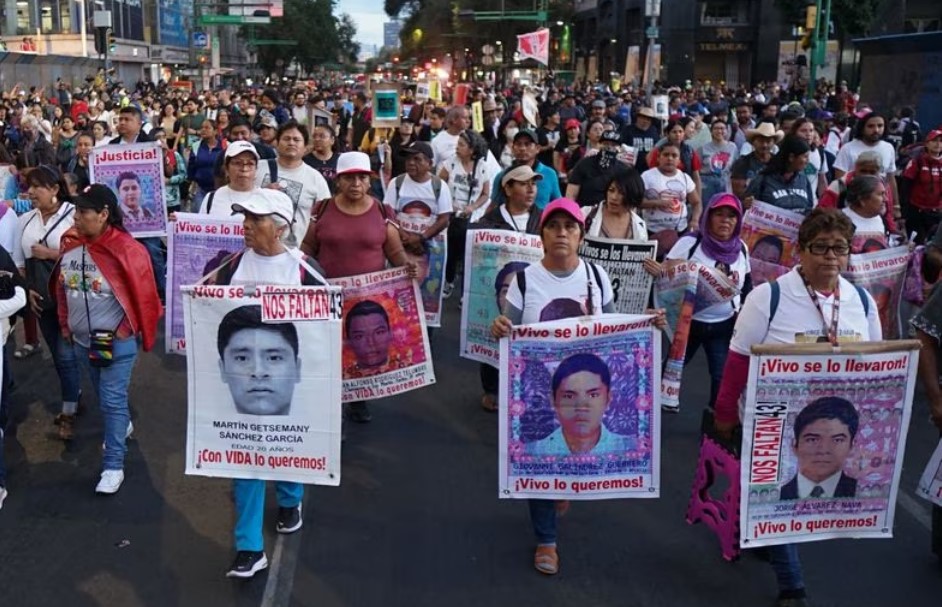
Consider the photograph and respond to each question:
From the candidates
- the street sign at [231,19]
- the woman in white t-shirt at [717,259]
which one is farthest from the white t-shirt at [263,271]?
the street sign at [231,19]

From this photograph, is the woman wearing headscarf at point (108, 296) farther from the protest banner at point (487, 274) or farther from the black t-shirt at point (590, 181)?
the black t-shirt at point (590, 181)

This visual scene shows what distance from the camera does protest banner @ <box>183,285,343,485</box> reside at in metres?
4.69

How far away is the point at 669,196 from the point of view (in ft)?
28.6

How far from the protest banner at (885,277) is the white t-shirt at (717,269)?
76 centimetres

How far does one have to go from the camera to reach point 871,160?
8.16 m

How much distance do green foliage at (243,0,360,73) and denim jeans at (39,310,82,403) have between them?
285ft

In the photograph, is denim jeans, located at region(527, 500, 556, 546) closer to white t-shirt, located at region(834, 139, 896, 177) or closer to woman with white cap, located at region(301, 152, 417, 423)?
woman with white cap, located at region(301, 152, 417, 423)

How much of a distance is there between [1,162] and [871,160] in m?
7.91

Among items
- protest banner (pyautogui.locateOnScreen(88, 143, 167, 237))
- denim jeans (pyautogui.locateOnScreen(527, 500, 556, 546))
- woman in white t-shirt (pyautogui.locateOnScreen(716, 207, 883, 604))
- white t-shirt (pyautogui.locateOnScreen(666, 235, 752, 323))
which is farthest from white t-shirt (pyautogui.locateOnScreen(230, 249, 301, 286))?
protest banner (pyautogui.locateOnScreen(88, 143, 167, 237))

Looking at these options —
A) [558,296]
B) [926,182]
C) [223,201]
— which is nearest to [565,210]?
[558,296]

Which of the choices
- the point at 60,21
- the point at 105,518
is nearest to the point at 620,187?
the point at 105,518

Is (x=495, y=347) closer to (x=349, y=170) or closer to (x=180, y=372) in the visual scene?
(x=349, y=170)

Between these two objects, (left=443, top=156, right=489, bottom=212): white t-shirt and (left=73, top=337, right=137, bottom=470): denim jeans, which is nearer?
(left=73, top=337, right=137, bottom=470): denim jeans

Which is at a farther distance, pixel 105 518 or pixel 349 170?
pixel 349 170
